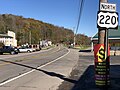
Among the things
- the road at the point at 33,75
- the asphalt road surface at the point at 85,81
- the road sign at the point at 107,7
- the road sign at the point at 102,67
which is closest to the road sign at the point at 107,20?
the road sign at the point at 107,7

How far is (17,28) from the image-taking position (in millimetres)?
182000

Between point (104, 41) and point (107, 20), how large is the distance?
73 cm

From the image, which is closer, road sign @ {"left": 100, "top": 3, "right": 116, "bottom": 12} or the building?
road sign @ {"left": 100, "top": 3, "right": 116, "bottom": 12}

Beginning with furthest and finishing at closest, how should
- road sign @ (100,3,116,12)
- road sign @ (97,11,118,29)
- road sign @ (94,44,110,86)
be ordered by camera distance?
road sign @ (94,44,110,86) < road sign @ (100,3,116,12) < road sign @ (97,11,118,29)

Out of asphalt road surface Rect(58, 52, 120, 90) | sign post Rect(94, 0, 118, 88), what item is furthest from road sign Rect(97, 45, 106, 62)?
asphalt road surface Rect(58, 52, 120, 90)

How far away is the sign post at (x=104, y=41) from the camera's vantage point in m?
9.07

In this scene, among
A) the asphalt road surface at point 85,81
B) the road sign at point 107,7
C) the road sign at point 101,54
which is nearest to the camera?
the road sign at point 107,7

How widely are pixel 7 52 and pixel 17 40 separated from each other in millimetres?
97262

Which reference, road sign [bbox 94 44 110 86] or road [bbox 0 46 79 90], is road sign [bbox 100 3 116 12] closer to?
road sign [bbox 94 44 110 86]

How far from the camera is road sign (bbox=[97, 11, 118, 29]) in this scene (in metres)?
9.05

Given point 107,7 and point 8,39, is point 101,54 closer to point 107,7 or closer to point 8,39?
point 107,7

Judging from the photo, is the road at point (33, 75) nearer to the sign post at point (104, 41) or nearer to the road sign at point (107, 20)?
the sign post at point (104, 41)

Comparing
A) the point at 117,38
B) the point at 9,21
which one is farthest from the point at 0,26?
the point at 117,38

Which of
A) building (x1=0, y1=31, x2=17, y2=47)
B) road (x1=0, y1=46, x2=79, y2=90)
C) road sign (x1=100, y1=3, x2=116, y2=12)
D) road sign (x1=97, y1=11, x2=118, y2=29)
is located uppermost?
building (x1=0, y1=31, x2=17, y2=47)
